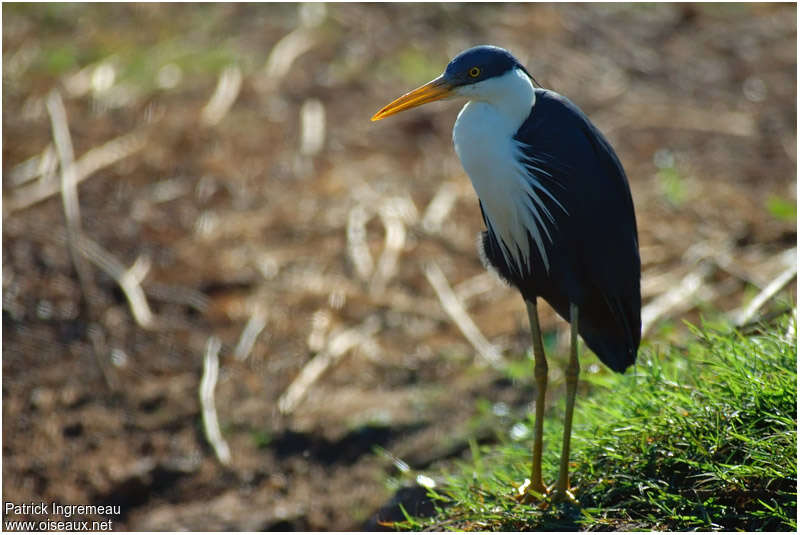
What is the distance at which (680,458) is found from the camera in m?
3.34

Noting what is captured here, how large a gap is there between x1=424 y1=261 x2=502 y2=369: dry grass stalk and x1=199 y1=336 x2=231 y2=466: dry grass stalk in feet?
4.35

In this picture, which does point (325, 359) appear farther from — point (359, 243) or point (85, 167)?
point (85, 167)

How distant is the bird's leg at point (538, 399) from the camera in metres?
3.54

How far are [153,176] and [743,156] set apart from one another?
4174mm

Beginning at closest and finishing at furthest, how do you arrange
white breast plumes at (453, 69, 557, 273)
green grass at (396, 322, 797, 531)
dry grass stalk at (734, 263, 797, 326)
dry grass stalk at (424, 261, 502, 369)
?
green grass at (396, 322, 797, 531)
white breast plumes at (453, 69, 557, 273)
dry grass stalk at (734, 263, 797, 326)
dry grass stalk at (424, 261, 502, 369)

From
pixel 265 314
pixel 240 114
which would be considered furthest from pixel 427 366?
pixel 240 114

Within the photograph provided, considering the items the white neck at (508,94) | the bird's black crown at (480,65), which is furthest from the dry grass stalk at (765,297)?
the bird's black crown at (480,65)

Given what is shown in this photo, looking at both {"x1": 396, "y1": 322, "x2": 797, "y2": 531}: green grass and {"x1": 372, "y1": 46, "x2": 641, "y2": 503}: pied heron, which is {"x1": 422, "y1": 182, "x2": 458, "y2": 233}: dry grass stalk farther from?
{"x1": 372, "y1": 46, "x2": 641, "y2": 503}: pied heron

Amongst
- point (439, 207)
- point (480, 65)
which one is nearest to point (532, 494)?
point (480, 65)

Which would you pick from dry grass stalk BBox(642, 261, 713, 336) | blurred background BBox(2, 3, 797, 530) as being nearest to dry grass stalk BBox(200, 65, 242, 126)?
blurred background BBox(2, 3, 797, 530)

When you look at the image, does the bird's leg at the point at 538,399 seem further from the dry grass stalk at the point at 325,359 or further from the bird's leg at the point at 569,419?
the dry grass stalk at the point at 325,359

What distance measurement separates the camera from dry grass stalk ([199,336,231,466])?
4.86 m

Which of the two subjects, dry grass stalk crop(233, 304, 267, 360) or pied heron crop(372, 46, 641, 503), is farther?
dry grass stalk crop(233, 304, 267, 360)

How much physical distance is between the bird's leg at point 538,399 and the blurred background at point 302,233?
865 millimetres
